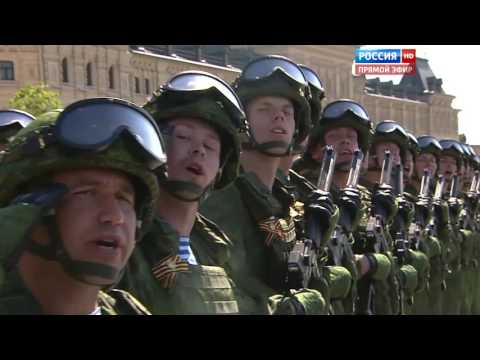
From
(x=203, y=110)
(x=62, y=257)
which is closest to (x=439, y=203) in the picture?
(x=203, y=110)

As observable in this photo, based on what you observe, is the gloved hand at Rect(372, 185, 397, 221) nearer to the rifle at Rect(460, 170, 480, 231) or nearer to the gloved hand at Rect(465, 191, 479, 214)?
the rifle at Rect(460, 170, 480, 231)

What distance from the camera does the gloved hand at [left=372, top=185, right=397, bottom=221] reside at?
9047 mm

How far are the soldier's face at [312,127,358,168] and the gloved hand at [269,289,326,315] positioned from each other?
2.49m

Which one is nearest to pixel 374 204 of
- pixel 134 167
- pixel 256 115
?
pixel 256 115

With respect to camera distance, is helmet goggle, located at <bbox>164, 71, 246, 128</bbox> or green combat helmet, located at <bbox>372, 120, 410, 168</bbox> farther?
green combat helmet, located at <bbox>372, 120, 410, 168</bbox>

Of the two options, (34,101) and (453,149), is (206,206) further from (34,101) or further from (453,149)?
(34,101)

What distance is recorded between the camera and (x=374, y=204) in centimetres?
908

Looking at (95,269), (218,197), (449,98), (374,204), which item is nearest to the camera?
(95,269)

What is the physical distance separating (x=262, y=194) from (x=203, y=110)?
1419 mm

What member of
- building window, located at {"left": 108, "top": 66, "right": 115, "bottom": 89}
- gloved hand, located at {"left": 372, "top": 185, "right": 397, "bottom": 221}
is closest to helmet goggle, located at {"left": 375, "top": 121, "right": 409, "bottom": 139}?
gloved hand, located at {"left": 372, "top": 185, "right": 397, "bottom": 221}

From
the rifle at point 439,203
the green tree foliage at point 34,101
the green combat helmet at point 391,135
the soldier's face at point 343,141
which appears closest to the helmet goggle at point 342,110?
the soldier's face at point 343,141
